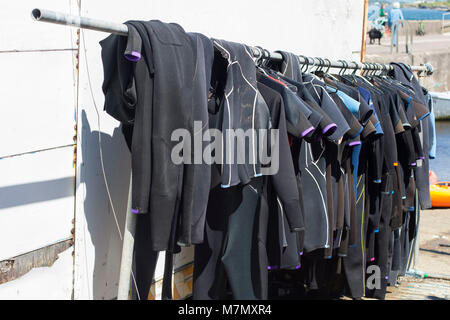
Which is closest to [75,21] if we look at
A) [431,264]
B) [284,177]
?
[284,177]

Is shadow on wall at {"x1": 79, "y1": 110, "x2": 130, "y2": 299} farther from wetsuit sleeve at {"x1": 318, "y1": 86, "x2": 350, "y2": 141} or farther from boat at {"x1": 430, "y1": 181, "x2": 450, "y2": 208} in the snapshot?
boat at {"x1": 430, "y1": 181, "x2": 450, "y2": 208}

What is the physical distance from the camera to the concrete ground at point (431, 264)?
4.89 meters

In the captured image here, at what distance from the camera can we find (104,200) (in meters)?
2.96

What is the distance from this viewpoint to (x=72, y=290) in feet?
9.38

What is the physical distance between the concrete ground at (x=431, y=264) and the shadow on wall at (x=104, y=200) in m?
2.67

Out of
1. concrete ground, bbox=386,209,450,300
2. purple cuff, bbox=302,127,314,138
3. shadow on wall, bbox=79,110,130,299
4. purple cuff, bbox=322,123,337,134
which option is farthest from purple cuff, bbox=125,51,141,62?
concrete ground, bbox=386,209,450,300

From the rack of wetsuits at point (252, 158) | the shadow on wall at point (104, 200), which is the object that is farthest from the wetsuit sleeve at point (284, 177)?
the shadow on wall at point (104, 200)

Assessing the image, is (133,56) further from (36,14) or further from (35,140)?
(35,140)

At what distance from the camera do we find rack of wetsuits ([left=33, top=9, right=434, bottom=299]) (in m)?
2.46

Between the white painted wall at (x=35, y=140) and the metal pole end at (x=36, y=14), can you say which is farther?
the white painted wall at (x=35, y=140)

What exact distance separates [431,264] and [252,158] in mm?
3819

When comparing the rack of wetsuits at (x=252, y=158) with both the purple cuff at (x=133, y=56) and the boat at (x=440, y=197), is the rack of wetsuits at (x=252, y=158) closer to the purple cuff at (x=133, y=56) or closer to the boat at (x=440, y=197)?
the purple cuff at (x=133, y=56)

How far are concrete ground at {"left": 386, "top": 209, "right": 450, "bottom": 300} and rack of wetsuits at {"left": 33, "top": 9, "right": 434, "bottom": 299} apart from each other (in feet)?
2.05

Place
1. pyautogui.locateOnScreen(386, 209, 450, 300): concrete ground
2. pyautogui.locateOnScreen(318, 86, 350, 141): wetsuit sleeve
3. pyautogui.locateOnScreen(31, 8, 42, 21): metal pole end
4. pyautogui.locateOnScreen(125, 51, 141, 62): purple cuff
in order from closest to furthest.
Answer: pyautogui.locateOnScreen(31, 8, 42, 21): metal pole end → pyautogui.locateOnScreen(125, 51, 141, 62): purple cuff → pyautogui.locateOnScreen(318, 86, 350, 141): wetsuit sleeve → pyautogui.locateOnScreen(386, 209, 450, 300): concrete ground
